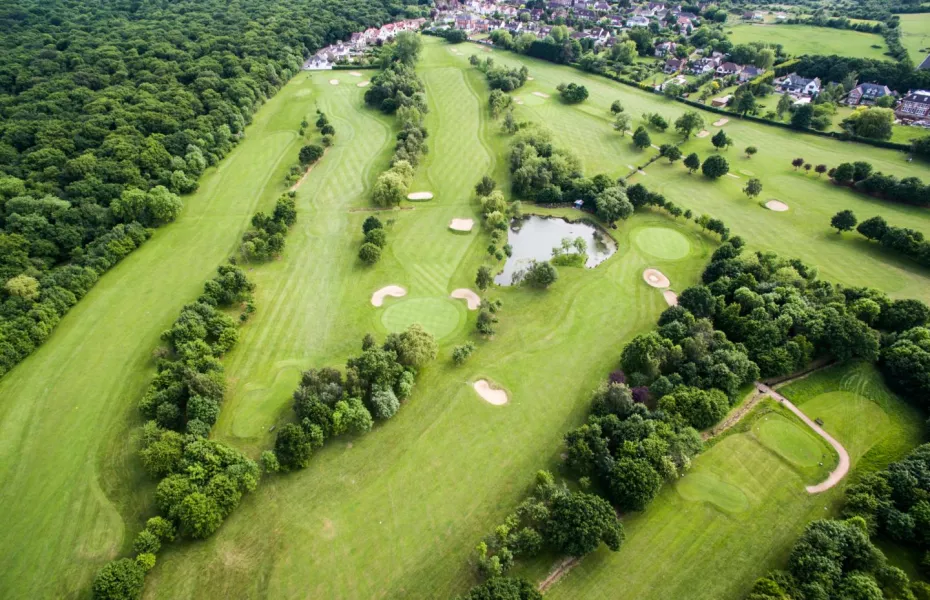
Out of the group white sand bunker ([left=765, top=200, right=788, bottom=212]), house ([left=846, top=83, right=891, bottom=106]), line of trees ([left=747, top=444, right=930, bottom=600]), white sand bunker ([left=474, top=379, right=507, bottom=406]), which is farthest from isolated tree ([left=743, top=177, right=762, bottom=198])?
white sand bunker ([left=474, top=379, right=507, bottom=406])

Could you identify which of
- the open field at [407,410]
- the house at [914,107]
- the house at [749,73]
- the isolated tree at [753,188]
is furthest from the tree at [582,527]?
the house at [749,73]

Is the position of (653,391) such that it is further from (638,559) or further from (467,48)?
(467,48)

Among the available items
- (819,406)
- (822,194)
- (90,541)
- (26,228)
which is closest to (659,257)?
(819,406)

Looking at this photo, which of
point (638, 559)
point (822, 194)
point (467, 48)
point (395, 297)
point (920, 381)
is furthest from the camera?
point (467, 48)

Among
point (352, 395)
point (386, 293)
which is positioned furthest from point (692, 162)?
point (352, 395)

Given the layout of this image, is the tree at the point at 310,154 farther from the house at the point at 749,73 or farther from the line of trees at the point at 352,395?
the house at the point at 749,73

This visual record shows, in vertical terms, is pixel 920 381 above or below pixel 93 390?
above

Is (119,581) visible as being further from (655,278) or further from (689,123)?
(689,123)

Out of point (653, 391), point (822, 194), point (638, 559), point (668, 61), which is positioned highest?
point (668, 61)
